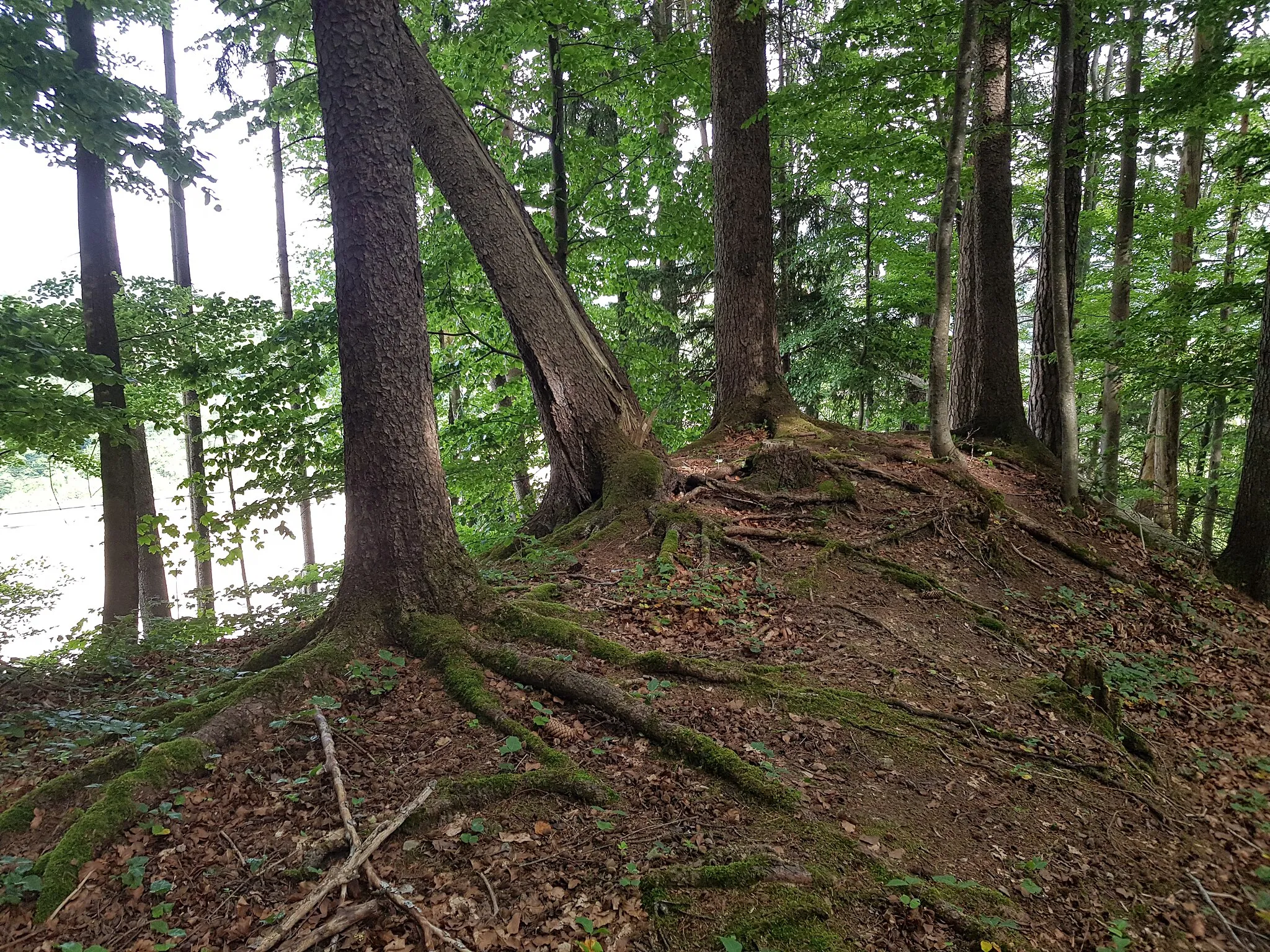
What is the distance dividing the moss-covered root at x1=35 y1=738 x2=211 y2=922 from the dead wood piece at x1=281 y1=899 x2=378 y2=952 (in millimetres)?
1005

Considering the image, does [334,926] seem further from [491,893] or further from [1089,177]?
[1089,177]

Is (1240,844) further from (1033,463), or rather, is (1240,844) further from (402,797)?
(1033,463)

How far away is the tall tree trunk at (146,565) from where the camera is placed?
9.56 m

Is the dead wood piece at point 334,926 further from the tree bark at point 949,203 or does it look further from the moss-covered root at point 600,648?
the tree bark at point 949,203

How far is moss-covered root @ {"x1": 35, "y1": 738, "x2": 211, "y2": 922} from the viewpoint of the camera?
2.43m

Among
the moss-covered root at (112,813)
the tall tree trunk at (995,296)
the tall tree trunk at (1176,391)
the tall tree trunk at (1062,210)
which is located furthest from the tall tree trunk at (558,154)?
the tall tree trunk at (1176,391)

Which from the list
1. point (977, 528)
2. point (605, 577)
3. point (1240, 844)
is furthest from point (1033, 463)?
point (605, 577)

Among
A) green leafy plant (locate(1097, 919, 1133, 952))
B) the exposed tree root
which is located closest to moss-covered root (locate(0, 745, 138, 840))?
green leafy plant (locate(1097, 919, 1133, 952))

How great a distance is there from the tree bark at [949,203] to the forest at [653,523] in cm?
6

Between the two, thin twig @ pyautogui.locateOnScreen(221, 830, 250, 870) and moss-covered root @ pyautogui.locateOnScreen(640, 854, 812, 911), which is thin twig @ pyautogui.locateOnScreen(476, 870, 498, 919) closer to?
moss-covered root @ pyautogui.locateOnScreen(640, 854, 812, 911)

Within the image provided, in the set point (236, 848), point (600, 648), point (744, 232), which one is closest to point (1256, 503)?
point (744, 232)

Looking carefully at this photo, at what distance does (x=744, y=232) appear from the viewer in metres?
8.34

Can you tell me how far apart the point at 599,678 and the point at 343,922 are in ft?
6.11

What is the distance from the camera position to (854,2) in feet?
21.5
